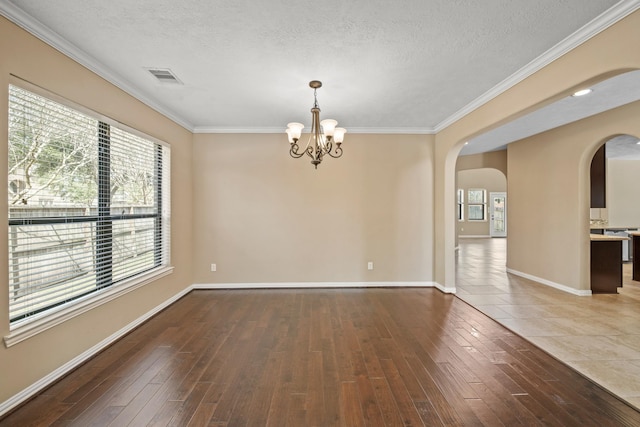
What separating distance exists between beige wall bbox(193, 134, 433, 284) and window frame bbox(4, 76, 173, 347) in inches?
30.1

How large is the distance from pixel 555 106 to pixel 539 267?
2878 millimetres

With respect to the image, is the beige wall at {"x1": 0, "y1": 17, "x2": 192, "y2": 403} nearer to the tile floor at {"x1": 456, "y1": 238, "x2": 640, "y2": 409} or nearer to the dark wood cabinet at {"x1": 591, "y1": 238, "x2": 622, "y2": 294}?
the tile floor at {"x1": 456, "y1": 238, "x2": 640, "y2": 409}

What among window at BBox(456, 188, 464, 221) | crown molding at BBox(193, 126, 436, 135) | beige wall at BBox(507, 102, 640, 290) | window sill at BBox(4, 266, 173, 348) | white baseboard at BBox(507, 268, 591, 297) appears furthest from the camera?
window at BBox(456, 188, 464, 221)

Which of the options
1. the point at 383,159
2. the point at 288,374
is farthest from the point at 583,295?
the point at 288,374

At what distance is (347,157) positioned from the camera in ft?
15.7

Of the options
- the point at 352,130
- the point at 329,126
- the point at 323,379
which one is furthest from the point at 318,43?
the point at 323,379

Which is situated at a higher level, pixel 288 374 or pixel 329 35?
pixel 329 35

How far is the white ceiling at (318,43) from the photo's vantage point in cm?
194

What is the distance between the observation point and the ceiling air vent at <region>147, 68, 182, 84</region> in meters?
2.80

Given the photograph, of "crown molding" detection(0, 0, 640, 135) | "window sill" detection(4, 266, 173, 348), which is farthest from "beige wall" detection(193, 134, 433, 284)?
"window sill" detection(4, 266, 173, 348)

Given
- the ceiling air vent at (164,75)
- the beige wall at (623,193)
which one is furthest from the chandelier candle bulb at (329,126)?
the beige wall at (623,193)

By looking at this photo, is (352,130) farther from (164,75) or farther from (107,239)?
(107,239)

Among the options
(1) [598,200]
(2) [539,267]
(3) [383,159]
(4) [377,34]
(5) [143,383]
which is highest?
(4) [377,34]

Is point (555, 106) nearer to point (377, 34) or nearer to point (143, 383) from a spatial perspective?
point (377, 34)
